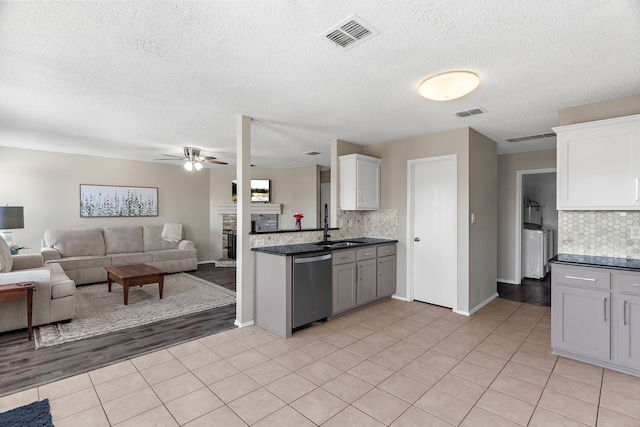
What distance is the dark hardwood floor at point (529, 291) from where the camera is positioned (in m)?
4.58

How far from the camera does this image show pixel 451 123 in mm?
3832

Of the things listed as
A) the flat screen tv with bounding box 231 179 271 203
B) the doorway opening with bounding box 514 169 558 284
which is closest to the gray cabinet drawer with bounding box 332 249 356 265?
the doorway opening with bounding box 514 169 558 284

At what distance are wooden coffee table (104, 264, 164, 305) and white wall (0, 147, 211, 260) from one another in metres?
2.06

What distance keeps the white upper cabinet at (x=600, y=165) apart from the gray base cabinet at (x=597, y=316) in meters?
0.71

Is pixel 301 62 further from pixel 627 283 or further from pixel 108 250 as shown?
pixel 108 250

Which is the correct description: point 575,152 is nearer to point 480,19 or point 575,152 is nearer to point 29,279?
point 480,19

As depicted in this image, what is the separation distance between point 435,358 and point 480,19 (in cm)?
266

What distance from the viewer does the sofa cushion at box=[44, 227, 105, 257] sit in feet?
18.2

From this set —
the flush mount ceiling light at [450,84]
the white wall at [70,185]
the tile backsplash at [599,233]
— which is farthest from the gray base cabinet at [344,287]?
the white wall at [70,185]

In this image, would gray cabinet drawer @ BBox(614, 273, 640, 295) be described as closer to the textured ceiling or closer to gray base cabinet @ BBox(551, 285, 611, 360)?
gray base cabinet @ BBox(551, 285, 611, 360)

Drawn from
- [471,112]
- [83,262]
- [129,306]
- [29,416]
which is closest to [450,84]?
[471,112]

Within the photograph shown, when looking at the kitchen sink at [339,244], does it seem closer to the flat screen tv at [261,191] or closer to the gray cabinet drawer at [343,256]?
the gray cabinet drawer at [343,256]

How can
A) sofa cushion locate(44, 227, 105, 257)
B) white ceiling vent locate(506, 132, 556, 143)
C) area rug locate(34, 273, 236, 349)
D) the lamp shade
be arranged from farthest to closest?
1. sofa cushion locate(44, 227, 105, 257)
2. the lamp shade
3. white ceiling vent locate(506, 132, 556, 143)
4. area rug locate(34, 273, 236, 349)

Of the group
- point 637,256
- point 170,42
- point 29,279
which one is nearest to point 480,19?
point 170,42
